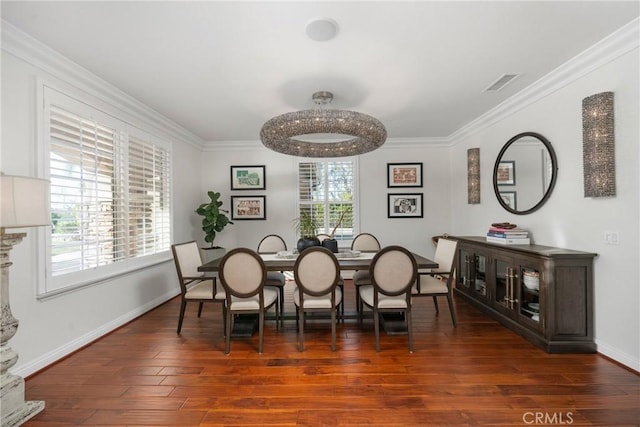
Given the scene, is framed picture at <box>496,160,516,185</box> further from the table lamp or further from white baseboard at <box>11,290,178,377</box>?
white baseboard at <box>11,290,178,377</box>

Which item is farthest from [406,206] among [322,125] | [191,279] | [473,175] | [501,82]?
[191,279]

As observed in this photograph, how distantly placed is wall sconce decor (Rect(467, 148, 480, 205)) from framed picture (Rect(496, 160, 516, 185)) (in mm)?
543

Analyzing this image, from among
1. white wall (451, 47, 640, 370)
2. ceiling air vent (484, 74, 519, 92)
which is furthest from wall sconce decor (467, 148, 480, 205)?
ceiling air vent (484, 74, 519, 92)

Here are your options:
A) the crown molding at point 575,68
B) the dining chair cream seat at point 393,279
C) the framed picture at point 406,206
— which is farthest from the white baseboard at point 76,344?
the crown molding at point 575,68

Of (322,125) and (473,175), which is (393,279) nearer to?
(322,125)

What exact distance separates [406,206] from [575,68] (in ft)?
10.3

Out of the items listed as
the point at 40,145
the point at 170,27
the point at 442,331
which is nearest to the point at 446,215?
the point at 442,331

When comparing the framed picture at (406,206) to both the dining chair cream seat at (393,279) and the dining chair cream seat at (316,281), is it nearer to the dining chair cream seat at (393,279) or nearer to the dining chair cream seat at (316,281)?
the dining chair cream seat at (393,279)

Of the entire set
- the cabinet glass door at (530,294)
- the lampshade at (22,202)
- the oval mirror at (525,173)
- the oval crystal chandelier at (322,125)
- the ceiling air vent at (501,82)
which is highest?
the ceiling air vent at (501,82)

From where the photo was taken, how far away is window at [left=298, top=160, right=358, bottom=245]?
18.1 feet

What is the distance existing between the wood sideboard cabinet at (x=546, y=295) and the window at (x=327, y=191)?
8.97 feet

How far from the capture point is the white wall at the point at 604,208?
2234 millimetres

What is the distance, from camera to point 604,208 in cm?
A: 244

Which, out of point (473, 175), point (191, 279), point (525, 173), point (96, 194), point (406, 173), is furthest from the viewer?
point (406, 173)
